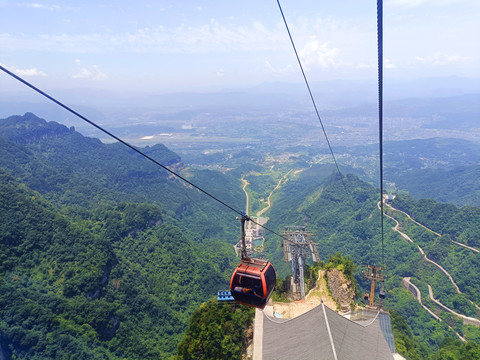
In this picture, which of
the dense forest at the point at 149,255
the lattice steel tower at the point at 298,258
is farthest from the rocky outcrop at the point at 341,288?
the dense forest at the point at 149,255

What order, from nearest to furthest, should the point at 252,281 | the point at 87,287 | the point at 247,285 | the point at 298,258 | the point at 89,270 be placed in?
the point at 252,281 → the point at 247,285 → the point at 298,258 → the point at 87,287 → the point at 89,270

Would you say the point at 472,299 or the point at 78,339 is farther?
the point at 472,299

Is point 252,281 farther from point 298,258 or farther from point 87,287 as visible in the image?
point 87,287

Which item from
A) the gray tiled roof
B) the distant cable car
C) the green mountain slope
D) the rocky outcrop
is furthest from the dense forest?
the distant cable car

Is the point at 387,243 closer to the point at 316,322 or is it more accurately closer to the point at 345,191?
the point at 345,191

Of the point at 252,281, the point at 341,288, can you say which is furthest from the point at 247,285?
the point at 341,288

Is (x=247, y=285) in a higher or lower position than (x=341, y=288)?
higher

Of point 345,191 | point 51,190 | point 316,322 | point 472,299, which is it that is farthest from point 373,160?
point 316,322

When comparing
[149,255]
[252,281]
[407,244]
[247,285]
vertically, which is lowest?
[407,244]
